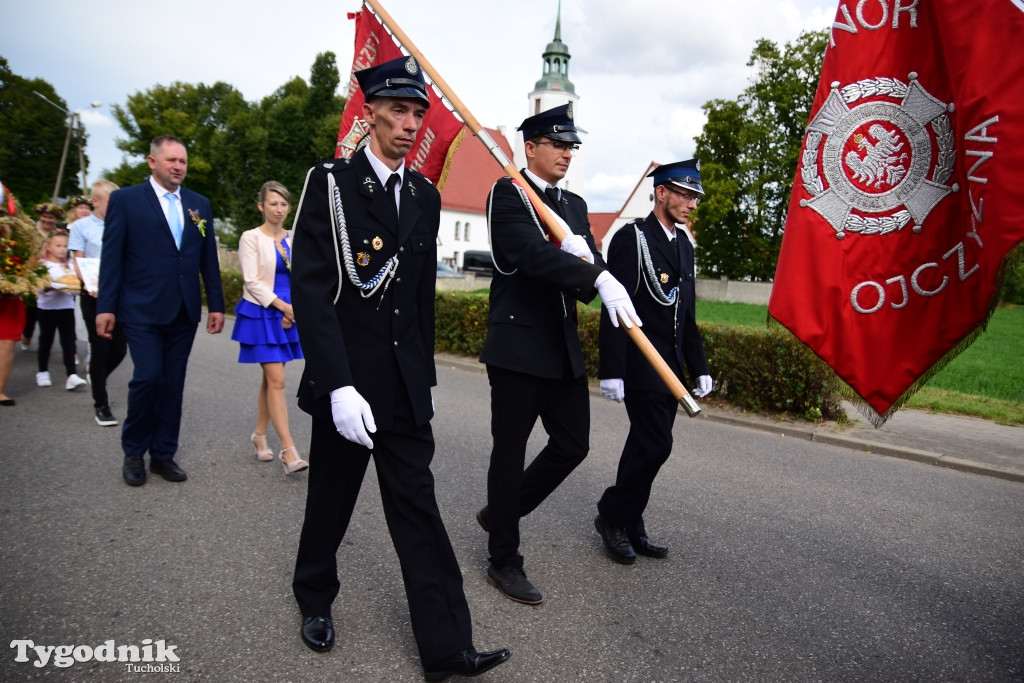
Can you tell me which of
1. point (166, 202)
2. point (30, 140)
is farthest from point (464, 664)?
point (30, 140)

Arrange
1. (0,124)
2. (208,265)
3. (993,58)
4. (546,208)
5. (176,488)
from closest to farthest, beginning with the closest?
1. (993,58)
2. (546,208)
3. (176,488)
4. (208,265)
5. (0,124)

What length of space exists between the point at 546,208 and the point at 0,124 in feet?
196

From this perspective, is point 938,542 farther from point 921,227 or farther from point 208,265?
point 208,265

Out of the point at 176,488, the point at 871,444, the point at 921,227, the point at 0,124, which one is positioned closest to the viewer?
the point at 921,227

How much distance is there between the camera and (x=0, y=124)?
49.6 metres

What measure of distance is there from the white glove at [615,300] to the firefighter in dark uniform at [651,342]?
573mm

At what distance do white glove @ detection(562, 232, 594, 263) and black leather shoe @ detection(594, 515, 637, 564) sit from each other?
1.54 m

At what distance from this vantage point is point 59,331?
8.14 metres

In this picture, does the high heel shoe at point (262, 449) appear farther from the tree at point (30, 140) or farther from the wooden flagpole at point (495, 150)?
the tree at point (30, 140)

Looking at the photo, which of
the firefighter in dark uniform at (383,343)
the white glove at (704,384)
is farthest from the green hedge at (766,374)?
the firefighter in dark uniform at (383,343)

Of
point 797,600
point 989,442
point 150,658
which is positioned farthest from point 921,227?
point 989,442

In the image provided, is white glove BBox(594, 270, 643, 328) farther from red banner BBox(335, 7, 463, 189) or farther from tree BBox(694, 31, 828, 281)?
tree BBox(694, 31, 828, 281)

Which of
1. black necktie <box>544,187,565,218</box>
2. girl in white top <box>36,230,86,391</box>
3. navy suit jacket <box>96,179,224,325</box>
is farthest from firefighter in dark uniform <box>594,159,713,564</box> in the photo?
girl in white top <box>36,230,86,391</box>

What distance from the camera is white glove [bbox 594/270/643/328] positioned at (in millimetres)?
3029
